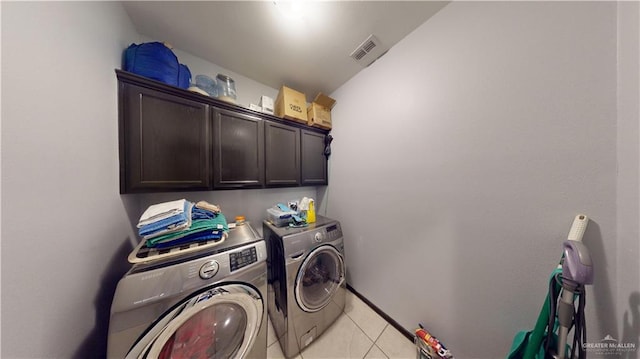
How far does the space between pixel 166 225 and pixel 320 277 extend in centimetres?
114

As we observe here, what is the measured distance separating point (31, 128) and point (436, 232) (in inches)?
72.4

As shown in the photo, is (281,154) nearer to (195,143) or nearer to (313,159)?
(313,159)

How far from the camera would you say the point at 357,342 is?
1.18m

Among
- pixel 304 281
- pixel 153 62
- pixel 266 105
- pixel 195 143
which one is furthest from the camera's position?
pixel 266 105

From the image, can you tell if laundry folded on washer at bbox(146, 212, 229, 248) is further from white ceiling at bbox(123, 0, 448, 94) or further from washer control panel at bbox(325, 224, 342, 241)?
white ceiling at bbox(123, 0, 448, 94)

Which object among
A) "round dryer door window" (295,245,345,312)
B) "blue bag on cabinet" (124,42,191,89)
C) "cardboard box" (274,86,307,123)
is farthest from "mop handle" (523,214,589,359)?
"blue bag on cabinet" (124,42,191,89)

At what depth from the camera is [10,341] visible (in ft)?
1.26

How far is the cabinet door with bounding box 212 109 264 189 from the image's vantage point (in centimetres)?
118

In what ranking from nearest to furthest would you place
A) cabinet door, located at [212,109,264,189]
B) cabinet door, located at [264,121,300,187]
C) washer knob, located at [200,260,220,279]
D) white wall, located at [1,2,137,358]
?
1. white wall, located at [1,2,137,358]
2. washer knob, located at [200,260,220,279]
3. cabinet door, located at [212,109,264,189]
4. cabinet door, located at [264,121,300,187]

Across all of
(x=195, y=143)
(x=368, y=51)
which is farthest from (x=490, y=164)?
(x=195, y=143)

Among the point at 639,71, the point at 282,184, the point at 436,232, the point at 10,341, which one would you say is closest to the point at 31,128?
the point at 10,341

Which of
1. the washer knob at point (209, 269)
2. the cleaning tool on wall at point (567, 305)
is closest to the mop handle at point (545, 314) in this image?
the cleaning tool on wall at point (567, 305)

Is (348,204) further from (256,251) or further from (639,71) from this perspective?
(639,71)

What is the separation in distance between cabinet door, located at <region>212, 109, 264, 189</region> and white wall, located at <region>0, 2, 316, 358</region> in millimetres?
481
